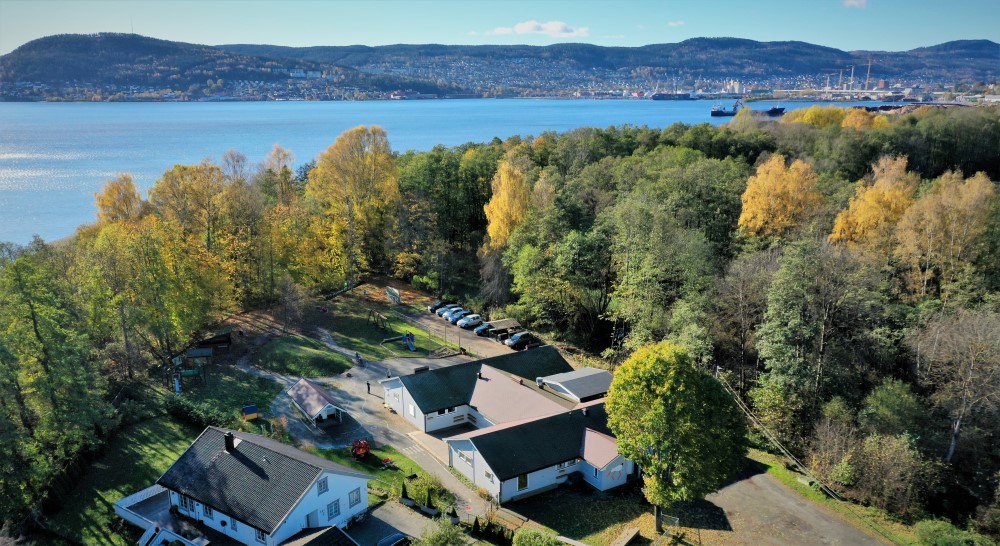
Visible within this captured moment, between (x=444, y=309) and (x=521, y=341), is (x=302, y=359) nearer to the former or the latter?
(x=444, y=309)

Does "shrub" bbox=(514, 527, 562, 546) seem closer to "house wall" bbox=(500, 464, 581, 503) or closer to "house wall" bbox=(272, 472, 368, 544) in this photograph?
"house wall" bbox=(500, 464, 581, 503)

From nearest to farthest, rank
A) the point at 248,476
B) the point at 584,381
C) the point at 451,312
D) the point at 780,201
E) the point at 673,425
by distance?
the point at 673,425 < the point at 248,476 < the point at 584,381 < the point at 780,201 < the point at 451,312

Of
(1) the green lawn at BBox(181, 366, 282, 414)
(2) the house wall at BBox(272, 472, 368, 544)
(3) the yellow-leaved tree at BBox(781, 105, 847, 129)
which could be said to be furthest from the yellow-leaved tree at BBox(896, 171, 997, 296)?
(3) the yellow-leaved tree at BBox(781, 105, 847, 129)

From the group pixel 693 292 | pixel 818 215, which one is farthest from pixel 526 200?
pixel 818 215

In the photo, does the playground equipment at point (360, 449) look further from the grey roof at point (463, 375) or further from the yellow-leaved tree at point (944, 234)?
the yellow-leaved tree at point (944, 234)

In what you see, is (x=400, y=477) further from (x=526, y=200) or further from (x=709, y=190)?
(x=709, y=190)

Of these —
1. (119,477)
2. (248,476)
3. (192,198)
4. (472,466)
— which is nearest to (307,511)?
(248,476)
